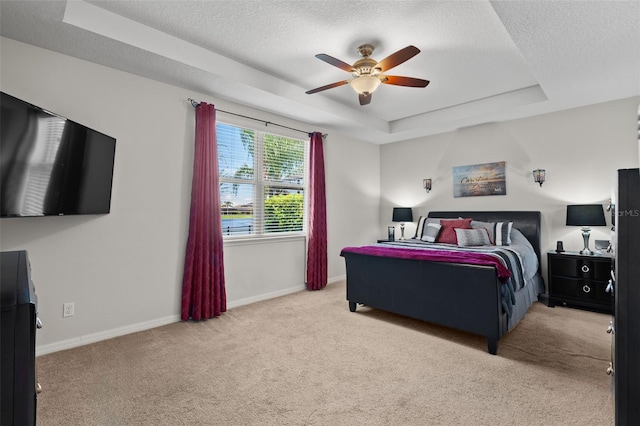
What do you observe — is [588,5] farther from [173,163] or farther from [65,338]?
[65,338]

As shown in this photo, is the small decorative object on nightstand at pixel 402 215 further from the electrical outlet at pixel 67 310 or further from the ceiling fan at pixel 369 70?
the electrical outlet at pixel 67 310

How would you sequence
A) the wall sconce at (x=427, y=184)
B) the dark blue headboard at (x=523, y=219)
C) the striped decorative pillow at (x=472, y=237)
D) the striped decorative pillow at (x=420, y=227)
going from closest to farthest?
1. the striped decorative pillow at (x=472, y=237)
2. the dark blue headboard at (x=523, y=219)
3. the striped decorative pillow at (x=420, y=227)
4. the wall sconce at (x=427, y=184)

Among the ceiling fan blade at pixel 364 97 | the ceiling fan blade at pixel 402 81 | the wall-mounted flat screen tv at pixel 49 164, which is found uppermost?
the ceiling fan blade at pixel 402 81

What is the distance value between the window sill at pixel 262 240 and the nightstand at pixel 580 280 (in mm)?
3183

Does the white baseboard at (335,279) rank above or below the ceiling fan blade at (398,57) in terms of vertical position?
below

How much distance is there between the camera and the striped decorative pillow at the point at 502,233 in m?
3.96

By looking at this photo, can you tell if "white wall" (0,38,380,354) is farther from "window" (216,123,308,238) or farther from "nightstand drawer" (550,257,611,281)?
"nightstand drawer" (550,257,611,281)

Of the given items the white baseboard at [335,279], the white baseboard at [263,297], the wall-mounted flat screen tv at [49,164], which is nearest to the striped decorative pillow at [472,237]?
the white baseboard at [335,279]

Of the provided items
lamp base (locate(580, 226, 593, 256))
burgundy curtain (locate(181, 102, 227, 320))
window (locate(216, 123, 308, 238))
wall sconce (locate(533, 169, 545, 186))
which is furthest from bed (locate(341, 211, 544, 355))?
burgundy curtain (locate(181, 102, 227, 320))

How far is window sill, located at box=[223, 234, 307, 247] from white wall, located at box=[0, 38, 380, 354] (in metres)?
0.07

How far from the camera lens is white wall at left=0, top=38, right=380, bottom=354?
250 centimetres

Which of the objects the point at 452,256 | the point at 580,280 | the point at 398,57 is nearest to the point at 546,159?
the point at 580,280

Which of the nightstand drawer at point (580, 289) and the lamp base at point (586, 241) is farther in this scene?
the lamp base at point (586, 241)

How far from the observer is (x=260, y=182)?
4.17m
